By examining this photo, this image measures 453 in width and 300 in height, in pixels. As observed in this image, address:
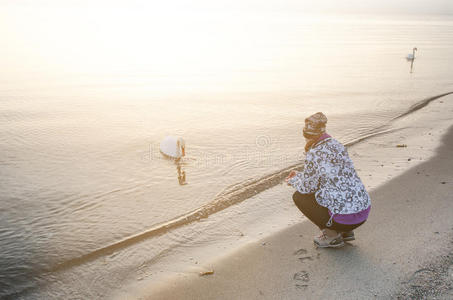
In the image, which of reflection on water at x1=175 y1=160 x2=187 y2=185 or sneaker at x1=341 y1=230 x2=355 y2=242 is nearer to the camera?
sneaker at x1=341 y1=230 x2=355 y2=242

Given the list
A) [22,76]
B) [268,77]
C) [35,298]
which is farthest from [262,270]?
[22,76]

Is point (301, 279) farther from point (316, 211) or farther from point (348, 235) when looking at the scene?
point (348, 235)

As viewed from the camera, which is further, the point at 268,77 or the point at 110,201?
the point at 268,77

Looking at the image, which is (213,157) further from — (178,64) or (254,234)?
(178,64)

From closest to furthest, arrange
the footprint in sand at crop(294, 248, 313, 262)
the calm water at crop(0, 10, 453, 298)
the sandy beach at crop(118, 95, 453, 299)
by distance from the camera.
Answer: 1. the sandy beach at crop(118, 95, 453, 299)
2. the footprint in sand at crop(294, 248, 313, 262)
3. the calm water at crop(0, 10, 453, 298)

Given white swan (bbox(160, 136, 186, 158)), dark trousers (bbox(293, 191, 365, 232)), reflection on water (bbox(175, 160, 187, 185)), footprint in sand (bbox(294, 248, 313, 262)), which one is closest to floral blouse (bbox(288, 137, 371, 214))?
dark trousers (bbox(293, 191, 365, 232))

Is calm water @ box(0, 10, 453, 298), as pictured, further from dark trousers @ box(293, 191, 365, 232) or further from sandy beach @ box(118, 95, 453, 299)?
dark trousers @ box(293, 191, 365, 232)

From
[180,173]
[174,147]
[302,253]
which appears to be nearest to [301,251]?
[302,253]

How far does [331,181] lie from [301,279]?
3.80ft

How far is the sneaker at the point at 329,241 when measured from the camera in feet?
15.8

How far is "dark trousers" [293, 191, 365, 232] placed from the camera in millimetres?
4527

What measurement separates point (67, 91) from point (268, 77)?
1022cm

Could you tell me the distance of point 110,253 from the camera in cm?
569

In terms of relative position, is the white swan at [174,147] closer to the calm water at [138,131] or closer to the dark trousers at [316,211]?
the calm water at [138,131]
